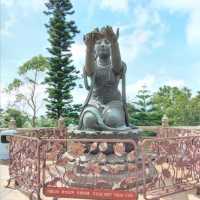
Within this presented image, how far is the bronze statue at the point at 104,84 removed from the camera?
5168 millimetres

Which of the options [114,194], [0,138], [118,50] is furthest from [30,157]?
[0,138]

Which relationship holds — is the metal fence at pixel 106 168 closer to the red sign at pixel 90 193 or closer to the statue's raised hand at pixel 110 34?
the red sign at pixel 90 193

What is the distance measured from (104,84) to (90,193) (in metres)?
2.00

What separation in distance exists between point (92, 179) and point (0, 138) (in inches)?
173

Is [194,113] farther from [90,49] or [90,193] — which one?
[90,193]

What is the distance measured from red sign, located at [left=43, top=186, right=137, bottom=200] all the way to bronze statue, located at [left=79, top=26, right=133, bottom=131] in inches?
53.1

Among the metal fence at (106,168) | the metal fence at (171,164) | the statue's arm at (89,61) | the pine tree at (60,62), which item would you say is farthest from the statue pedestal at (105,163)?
the pine tree at (60,62)

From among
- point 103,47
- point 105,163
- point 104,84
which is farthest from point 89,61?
point 105,163

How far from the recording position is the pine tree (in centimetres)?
1578

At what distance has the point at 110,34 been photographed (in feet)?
16.7

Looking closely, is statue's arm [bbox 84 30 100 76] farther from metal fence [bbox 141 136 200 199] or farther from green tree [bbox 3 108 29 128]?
green tree [bbox 3 108 29 128]

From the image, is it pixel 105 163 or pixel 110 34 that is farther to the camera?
pixel 110 34

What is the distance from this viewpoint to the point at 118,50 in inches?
207

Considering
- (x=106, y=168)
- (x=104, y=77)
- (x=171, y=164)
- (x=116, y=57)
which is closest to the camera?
(x=171, y=164)
